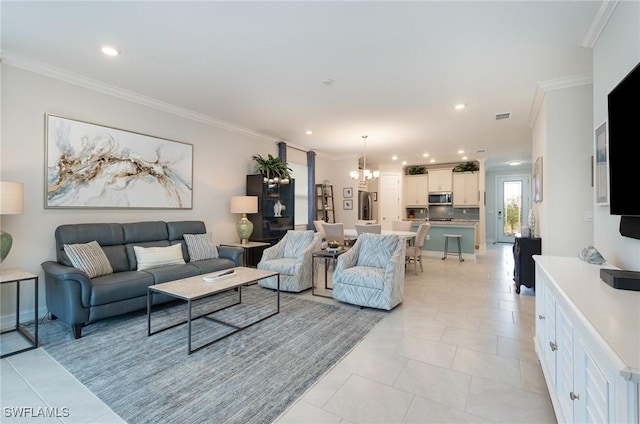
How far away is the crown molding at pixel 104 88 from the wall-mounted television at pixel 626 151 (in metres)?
4.93

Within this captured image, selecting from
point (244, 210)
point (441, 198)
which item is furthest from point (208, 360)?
point (441, 198)

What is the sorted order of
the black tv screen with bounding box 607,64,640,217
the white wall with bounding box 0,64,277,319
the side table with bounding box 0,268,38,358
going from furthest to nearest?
the white wall with bounding box 0,64,277,319
the side table with bounding box 0,268,38,358
the black tv screen with bounding box 607,64,640,217

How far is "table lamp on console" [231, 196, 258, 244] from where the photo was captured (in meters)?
5.25

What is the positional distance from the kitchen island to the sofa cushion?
6.21 metres

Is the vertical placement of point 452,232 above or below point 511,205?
below

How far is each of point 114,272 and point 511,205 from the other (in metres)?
12.1

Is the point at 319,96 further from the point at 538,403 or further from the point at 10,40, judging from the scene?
the point at 538,403

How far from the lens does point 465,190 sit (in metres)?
9.17

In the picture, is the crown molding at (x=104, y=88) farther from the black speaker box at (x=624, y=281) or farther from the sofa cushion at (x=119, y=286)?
the black speaker box at (x=624, y=281)

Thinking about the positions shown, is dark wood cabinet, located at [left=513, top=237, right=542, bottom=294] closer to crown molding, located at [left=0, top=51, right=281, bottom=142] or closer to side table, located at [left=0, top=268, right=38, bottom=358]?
crown molding, located at [left=0, top=51, right=281, bottom=142]

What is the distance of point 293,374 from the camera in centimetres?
227

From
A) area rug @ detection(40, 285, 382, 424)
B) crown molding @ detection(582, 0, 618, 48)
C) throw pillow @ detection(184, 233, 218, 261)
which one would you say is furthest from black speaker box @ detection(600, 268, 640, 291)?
throw pillow @ detection(184, 233, 218, 261)

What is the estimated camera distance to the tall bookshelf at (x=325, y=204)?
8211mm

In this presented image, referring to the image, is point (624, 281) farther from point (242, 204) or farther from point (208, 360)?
point (242, 204)
